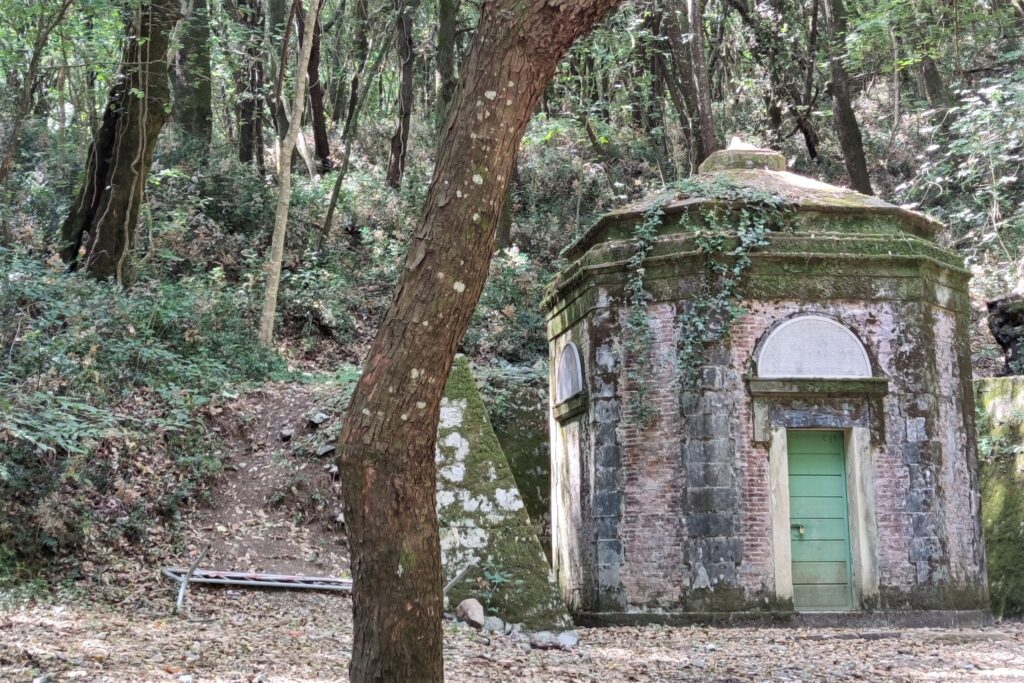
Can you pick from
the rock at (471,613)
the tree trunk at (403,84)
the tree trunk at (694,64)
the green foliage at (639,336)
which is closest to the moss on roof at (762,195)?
the green foliage at (639,336)

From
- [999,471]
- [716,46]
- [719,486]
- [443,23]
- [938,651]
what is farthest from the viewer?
[716,46]

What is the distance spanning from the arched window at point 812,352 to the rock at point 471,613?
415 cm

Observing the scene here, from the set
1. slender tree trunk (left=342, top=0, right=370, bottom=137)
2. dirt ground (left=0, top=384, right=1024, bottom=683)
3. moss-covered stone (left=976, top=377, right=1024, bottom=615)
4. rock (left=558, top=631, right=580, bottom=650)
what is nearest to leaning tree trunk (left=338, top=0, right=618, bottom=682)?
dirt ground (left=0, top=384, right=1024, bottom=683)

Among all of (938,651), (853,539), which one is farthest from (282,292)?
(938,651)

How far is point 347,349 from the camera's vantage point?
18.2 meters

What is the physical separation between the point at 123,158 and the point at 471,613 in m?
9.97

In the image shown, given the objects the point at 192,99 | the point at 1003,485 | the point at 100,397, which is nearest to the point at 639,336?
the point at 1003,485

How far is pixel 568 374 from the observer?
38.7ft

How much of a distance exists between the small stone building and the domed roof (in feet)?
0.14

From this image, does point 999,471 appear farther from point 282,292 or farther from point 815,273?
point 282,292

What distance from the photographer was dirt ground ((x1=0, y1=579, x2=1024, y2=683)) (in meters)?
5.87

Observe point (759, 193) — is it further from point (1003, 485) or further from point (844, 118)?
point (844, 118)

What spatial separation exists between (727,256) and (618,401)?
1997 mm

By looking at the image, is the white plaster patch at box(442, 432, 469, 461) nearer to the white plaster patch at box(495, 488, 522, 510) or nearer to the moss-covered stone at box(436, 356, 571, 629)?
the moss-covered stone at box(436, 356, 571, 629)
